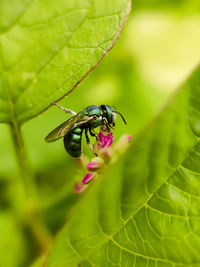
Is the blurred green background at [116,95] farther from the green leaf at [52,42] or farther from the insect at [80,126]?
the green leaf at [52,42]

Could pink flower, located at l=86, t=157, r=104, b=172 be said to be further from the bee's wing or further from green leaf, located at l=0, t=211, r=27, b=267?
green leaf, located at l=0, t=211, r=27, b=267

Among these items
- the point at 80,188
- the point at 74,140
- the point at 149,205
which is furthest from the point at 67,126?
the point at 149,205

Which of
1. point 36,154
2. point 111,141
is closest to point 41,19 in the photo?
point 111,141

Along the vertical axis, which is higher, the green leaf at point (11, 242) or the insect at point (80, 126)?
the insect at point (80, 126)

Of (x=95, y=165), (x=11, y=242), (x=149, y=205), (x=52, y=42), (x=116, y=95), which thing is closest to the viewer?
(x=149, y=205)

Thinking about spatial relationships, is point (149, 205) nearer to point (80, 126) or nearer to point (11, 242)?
point (80, 126)

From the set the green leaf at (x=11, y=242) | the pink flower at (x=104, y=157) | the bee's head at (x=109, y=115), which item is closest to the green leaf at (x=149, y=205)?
the pink flower at (x=104, y=157)

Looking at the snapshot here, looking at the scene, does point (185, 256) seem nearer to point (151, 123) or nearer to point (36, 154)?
point (151, 123)
